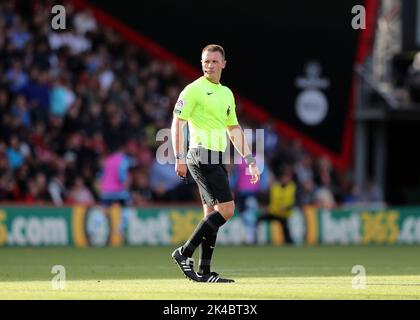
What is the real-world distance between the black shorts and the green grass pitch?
37.3 inches

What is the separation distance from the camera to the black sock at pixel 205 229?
38.7 feet

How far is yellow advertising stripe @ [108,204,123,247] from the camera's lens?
2173 centimetres

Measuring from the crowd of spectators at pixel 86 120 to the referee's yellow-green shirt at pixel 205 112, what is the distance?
1063 cm

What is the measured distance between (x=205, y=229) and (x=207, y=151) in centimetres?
84

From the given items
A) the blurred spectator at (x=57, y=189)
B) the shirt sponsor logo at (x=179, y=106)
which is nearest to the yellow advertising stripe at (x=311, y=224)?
the blurred spectator at (x=57, y=189)

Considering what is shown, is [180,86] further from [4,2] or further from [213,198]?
[213,198]

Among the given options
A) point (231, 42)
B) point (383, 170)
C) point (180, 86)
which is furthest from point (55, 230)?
point (383, 170)

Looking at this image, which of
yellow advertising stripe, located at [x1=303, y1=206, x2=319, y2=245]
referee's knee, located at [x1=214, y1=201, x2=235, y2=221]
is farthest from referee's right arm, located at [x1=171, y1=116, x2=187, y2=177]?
A: yellow advertising stripe, located at [x1=303, y1=206, x2=319, y2=245]

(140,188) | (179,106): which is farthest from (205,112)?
(140,188)

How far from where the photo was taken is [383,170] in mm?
27953

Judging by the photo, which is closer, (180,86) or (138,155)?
(138,155)

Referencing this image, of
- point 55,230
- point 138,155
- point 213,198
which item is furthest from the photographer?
point 138,155

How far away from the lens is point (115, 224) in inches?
858

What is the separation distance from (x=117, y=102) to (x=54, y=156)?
244cm
